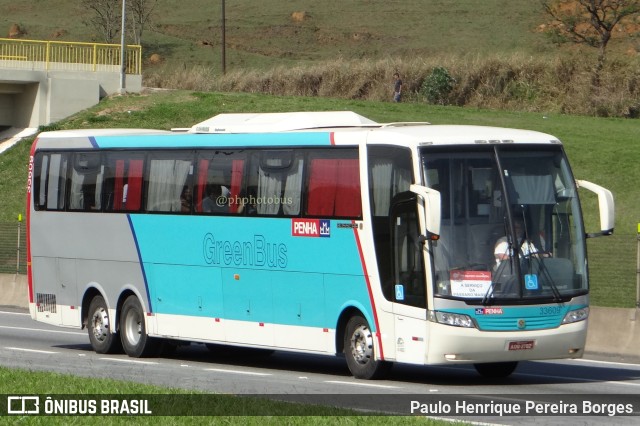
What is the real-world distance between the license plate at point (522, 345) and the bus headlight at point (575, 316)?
568 millimetres

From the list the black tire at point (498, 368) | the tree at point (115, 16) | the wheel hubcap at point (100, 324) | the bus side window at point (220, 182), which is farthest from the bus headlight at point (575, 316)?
the tree at point (115, 16)

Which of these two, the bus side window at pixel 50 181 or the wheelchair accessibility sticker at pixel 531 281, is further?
the bus side window at pixel 50 181

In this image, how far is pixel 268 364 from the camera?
1961 cm

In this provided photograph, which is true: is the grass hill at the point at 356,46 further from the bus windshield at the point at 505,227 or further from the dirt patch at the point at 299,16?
the bus windshield at the point at 505,227

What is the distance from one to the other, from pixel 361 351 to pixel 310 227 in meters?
1.82

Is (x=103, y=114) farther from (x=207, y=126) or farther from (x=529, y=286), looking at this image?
(x=529, y=286)

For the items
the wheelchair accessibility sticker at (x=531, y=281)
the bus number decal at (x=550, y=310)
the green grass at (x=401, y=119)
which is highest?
the green grass at (x=401, y=119)

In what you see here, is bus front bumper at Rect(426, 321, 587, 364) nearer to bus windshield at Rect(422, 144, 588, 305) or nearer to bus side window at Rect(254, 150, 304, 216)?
Answer: bus windshield at Rect(422, 144, 588, 305)

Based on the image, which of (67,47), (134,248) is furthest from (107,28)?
(134,248)

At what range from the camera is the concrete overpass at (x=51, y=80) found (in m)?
49.9

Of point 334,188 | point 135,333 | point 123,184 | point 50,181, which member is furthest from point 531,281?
point 50,181

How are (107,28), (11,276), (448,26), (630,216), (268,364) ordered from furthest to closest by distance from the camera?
(448,26) → (107,28) → (630,216) → (11,276) → (268,364)

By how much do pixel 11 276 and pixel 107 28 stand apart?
68.3 metres

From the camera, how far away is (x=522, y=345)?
15469 mm
